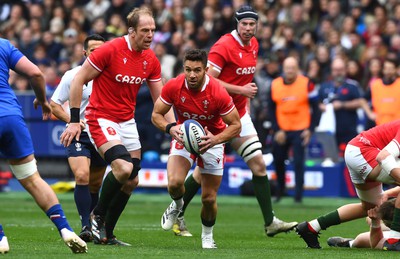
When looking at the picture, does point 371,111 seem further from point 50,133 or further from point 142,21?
point 142,21

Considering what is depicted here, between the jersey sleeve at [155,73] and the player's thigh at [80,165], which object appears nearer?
the jersey sleeve at [155,73]

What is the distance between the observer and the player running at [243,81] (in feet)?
43.3

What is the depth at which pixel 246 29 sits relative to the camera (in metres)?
13.3

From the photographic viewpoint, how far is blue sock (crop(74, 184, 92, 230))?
39.8 ft

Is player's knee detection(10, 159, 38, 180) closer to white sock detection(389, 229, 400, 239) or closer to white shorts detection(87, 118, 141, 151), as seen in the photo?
→ white shorts detection(87, 118, 141, 151)

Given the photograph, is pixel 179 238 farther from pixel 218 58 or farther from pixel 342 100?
pixel 342 100

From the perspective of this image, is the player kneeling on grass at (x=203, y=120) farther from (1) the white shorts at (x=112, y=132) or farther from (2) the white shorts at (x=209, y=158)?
(1) the white shorts at (x=112, y=132)

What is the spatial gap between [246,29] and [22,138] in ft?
14.4

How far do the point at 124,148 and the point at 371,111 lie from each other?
945 cm

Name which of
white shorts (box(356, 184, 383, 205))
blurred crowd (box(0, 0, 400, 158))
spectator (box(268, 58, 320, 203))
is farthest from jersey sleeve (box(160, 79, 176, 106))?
blurred crowd (box(0, 0, 400, 158))

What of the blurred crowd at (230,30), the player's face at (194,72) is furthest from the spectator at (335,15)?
the player's face at (194,72)

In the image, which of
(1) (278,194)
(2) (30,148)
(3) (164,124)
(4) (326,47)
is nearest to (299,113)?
(1) (278,194)

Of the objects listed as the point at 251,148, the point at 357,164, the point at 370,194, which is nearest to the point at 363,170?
the point at 357,164

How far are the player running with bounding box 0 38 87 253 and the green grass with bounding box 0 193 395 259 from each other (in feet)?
1.06
